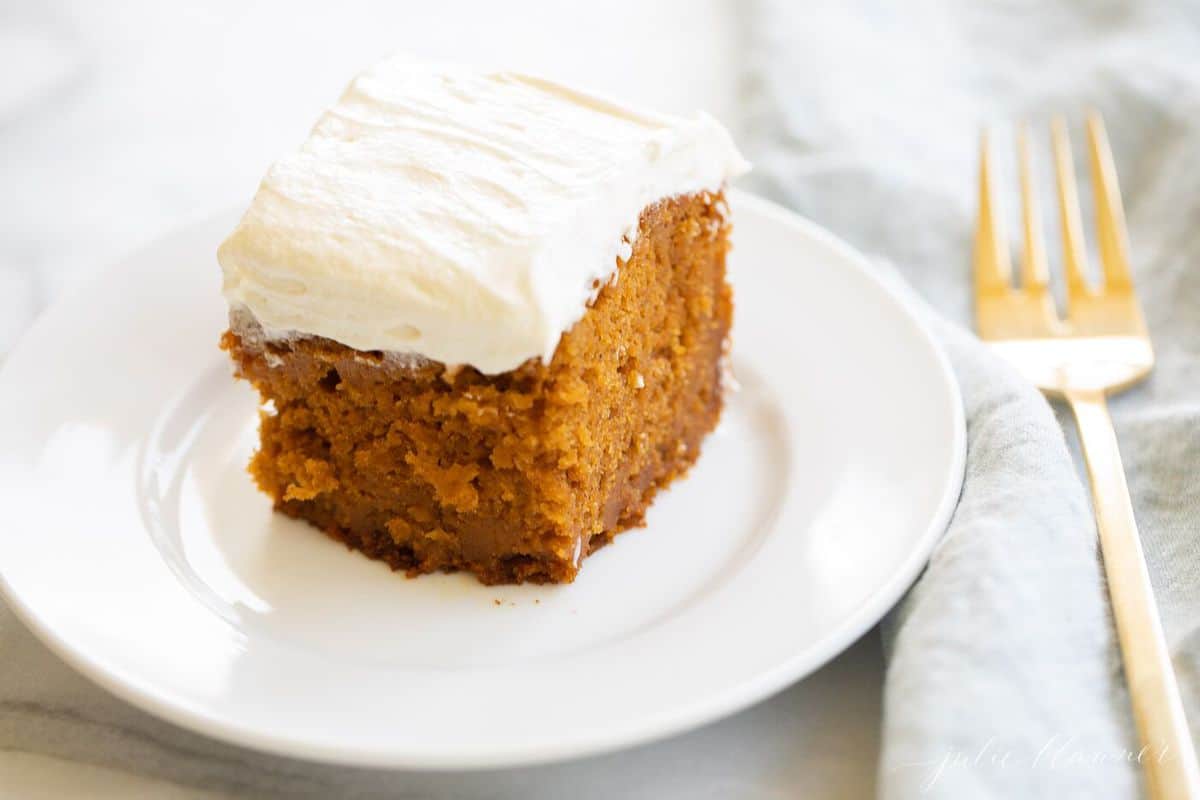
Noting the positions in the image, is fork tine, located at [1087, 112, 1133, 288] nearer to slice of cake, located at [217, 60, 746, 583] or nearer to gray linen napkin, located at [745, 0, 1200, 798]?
gray linen napkin, located at [745, 0, 1200, 798]

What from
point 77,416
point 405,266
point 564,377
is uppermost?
point 405,266

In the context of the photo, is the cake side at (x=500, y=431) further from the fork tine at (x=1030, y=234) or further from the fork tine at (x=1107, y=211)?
the fork tine at (x=1107, y=211)

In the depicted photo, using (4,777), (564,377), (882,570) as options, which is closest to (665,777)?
(882,570)

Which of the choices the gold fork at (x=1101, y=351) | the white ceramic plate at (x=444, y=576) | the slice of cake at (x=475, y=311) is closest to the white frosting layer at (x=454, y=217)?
A: the slice of cake at (x=475, y=311)

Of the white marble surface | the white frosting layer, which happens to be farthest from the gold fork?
the white marble surface

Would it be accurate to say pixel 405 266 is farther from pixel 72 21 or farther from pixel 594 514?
pixel 72 21

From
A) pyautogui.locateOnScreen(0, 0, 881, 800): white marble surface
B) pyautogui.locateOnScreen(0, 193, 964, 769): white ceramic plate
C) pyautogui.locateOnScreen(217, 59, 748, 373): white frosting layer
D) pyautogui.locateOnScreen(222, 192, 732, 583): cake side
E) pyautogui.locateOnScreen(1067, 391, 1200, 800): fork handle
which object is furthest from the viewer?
pyautogui.locateOnScreen(0, 0, 881, 800): white marble surface

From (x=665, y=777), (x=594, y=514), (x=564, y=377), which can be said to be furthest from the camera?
(x=594, y=514)
